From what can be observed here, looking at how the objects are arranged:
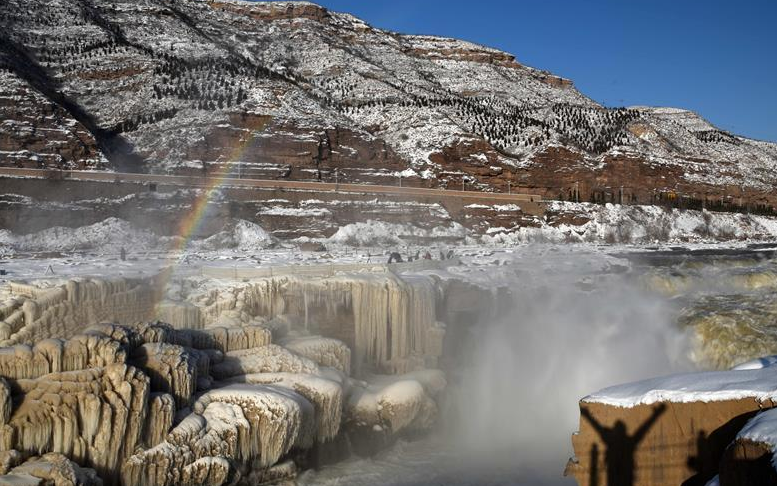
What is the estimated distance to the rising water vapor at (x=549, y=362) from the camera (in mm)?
15070

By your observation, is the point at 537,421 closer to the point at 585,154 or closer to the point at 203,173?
the point at 203,173

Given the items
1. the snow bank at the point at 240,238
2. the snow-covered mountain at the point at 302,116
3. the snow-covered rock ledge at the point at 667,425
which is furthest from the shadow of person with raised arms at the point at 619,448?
the snow-covered mountain at the point at 302,116

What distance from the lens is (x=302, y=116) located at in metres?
48.9

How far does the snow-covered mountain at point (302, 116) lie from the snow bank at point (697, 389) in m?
35.4

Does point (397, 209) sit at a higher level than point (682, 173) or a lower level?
lower

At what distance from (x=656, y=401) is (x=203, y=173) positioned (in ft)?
122

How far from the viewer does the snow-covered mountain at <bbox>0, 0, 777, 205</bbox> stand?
4247 centimetres

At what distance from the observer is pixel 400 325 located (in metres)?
16.7

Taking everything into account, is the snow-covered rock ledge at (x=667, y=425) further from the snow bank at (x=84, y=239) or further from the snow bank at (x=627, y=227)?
the snow bank at (x=627, y=227)

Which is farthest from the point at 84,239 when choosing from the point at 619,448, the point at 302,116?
the point at 302,116

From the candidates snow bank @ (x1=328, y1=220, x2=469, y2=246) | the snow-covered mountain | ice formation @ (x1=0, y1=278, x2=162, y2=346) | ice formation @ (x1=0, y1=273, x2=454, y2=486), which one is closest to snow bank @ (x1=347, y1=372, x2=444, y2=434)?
ice formation @ (x1=0, y1=273, x2=454, y2=486)

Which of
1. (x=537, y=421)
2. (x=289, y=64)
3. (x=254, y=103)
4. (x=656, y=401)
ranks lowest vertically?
(x=537, y=421)

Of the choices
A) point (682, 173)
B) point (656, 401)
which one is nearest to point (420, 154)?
point (682, 173)

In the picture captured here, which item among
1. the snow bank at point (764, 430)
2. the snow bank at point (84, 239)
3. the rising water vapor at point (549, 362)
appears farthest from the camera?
the snow bank at point (84, 239)
